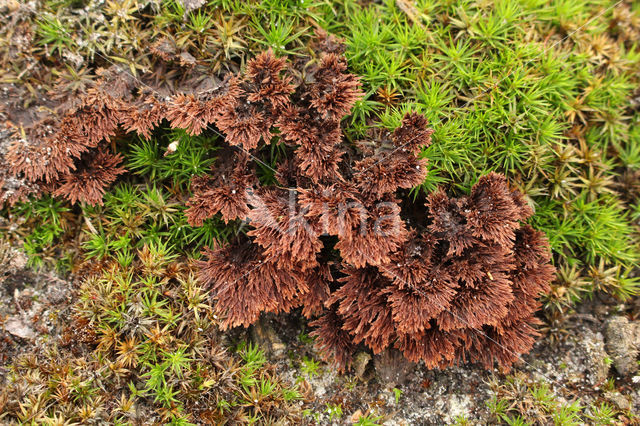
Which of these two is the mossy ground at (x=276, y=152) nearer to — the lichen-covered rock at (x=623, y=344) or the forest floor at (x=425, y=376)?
the forest floor at (x=425, y=376)

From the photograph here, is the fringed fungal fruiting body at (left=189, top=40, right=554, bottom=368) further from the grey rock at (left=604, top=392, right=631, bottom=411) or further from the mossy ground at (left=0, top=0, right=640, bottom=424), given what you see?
→ the grey rock at (left=604, top=392, right=631, bottom=411)

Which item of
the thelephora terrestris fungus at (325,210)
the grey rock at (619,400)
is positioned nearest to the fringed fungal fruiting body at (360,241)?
the thelephora terrestris fungus at (325,210)

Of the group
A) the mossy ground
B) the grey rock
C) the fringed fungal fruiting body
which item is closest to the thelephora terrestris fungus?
the fringed fungal fruiting body

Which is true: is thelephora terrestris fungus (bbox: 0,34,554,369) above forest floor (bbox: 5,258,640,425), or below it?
above

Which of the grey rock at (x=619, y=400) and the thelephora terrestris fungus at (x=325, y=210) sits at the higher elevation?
the thelephora terrestris fungus at (x=325, y=210)

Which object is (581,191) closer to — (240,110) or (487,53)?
(487,53)
